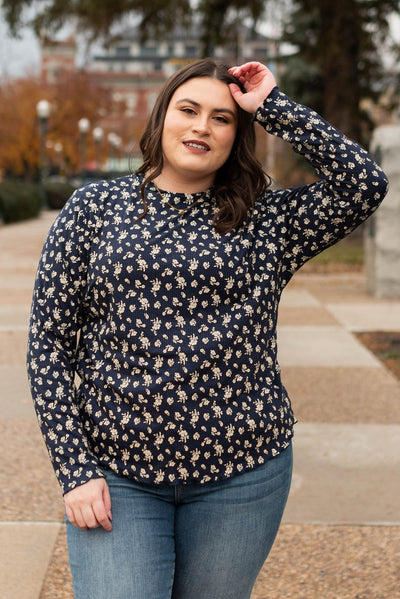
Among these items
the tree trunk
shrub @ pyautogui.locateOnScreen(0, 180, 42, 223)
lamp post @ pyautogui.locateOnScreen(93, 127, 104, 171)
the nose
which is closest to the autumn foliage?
lamp post @ pyautogui.locateOnScreen(93, 127, 104, 171)

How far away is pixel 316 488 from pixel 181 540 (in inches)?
84.2

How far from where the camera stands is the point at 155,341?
1957 millimetres

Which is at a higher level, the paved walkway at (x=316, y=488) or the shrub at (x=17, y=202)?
the paved walkway at (x=316, y=488)

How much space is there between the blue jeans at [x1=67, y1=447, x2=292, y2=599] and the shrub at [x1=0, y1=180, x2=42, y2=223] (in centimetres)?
2484

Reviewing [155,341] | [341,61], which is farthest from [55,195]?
[155,341]

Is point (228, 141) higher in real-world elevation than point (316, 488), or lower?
higher

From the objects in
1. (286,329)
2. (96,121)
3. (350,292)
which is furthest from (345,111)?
(96,121)

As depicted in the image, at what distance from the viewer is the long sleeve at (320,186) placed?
218cm

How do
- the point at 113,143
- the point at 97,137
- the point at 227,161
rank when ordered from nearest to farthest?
the point at 227,161, the point at 97,137, the point at 113,143

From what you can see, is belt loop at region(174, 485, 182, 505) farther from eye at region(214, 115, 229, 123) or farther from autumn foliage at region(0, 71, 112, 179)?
autumn foliage at region(0, 71, 112, 179)

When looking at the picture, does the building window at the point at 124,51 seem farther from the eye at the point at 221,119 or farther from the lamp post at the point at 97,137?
the eye at the point at 221,119

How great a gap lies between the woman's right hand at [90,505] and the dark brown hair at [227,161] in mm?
690

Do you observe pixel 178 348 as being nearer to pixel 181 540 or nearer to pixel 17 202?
pixel 181 540

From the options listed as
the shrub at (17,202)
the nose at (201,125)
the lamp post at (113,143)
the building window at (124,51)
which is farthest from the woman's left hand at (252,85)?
the building window at (124,51)
